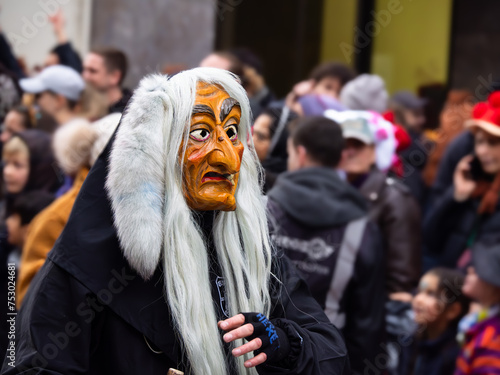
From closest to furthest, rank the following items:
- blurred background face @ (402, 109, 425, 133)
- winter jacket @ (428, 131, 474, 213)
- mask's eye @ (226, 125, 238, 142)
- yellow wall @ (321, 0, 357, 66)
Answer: mask's eye @ (226, 125, 238, 142)
winter jacket @ (428, 131, 474, 213)
blurred background face @ (402, 109, 425, 133)
yellow wall @ (321, 0, 357, 66)

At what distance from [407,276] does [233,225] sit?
8.80 feet

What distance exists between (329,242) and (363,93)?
7.67 feet

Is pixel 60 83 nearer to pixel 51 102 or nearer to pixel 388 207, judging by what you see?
pixel 51 102

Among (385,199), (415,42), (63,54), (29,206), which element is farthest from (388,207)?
(415,42)

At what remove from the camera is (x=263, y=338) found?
223 centimetres

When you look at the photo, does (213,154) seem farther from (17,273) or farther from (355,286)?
(17,273)

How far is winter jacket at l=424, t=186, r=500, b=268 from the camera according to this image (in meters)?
5.44

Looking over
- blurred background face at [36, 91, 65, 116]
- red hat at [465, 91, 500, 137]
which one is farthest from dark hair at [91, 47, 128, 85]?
red hat at [465, 91, 500, 137]

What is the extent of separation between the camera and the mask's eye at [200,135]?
242 cm

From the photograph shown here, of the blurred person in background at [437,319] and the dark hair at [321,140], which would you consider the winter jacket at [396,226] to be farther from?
the dark hair at [321,140]

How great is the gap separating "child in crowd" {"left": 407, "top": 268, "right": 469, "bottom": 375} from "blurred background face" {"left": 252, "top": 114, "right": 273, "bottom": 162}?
1.27 metres

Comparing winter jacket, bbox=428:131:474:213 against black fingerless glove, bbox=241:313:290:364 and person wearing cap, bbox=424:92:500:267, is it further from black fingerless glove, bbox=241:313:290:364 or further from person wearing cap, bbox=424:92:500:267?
black fingerless glove, bbox=241:313:290:364

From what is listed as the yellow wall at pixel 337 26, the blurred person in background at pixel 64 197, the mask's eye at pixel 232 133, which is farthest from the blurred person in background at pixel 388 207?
the yellow wall at pixel 337 26

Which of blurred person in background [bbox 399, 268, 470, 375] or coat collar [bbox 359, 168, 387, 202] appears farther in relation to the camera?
coat collar [bbox 359, 168, 387, 202]
